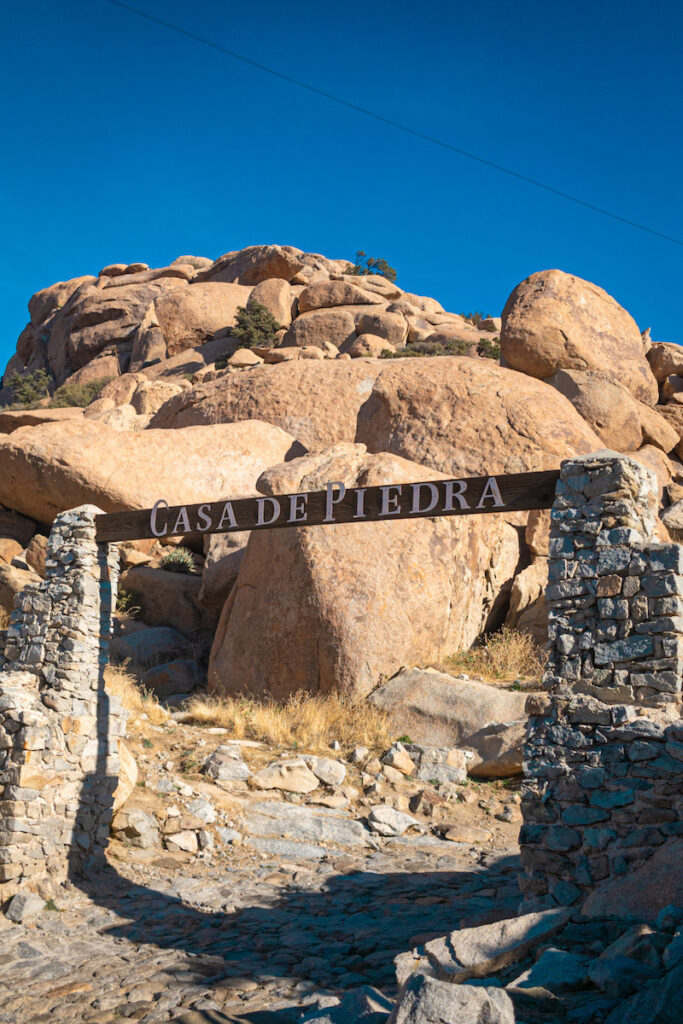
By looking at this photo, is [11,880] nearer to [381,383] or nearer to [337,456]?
[337,456]

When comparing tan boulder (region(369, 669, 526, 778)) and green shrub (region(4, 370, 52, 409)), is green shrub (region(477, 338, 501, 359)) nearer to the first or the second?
green shrub (region(4, 370, 52, 409))

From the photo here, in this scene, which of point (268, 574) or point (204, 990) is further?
point (268, 574)

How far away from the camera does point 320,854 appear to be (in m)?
9.38

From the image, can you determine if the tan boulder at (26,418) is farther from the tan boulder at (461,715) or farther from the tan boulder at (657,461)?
the tan boulder at (657,461)

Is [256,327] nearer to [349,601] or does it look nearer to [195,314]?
[195,314]

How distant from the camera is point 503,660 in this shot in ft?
44.1

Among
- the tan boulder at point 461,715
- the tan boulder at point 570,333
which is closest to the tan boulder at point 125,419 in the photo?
the tan boulder at point 570,333

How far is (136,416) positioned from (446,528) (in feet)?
42.5

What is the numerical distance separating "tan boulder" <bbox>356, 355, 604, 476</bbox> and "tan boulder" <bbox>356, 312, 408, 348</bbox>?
1047 centimetres

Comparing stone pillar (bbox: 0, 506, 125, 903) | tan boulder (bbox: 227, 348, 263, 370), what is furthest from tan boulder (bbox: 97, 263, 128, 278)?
stone pillar (bbox: 0, 506, 125, 903)

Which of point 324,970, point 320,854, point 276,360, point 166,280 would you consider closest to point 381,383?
point 276,360

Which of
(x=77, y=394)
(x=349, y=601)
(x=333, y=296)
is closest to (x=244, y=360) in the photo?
(x=333, y=296)

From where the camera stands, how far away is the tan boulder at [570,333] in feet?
65.8

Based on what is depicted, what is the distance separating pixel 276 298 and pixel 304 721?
76.2 feet
